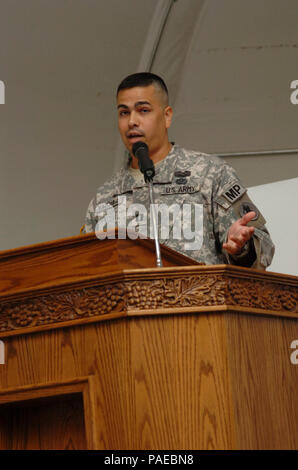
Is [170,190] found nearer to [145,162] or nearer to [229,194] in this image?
[229,194]

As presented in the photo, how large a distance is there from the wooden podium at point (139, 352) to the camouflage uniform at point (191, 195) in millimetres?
820

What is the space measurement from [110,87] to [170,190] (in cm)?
260

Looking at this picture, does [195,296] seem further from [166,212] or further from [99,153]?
[99,153]

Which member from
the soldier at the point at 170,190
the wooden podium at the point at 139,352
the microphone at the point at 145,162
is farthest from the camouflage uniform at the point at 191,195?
the wooden podium at the point at 139,352

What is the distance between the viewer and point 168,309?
192cm

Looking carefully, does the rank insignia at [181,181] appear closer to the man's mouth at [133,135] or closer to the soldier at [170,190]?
the soldier at [170,190]

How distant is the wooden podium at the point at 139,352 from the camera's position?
73.7 inches

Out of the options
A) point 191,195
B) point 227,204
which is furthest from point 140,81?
point 227,204

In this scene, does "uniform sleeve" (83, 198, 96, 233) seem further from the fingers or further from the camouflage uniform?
the fingers

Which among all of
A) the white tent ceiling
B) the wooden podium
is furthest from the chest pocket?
the white tent ceiling

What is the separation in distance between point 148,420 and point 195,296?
0.32 metres

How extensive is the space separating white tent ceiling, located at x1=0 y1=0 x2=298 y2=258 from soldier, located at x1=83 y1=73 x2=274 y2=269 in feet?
6.66

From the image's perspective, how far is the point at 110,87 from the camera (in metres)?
5.51

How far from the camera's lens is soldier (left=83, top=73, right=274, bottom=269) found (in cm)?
296
